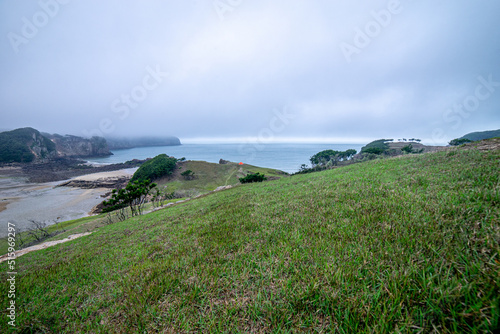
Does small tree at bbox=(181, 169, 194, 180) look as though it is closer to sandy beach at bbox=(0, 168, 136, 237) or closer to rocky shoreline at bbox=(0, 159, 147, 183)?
sandy beach at bbox=(0, 168, 136, 237)

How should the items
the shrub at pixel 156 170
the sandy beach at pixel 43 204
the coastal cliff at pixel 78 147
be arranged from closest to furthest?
the sandy beach at pixel 43 204, the shrub at pixel 156 170, the coastal cliff at pixel 78 147

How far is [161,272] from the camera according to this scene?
4.09 meters

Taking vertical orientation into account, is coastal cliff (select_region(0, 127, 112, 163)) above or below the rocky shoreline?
above

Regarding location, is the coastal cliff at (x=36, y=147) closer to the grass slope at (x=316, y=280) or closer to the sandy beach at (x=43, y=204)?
the sandy beach at (x=43, y=204)

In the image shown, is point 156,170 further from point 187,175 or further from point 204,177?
point 204,177

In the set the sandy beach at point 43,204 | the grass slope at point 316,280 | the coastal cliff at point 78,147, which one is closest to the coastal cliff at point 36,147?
the coastal cliff at point 78,147

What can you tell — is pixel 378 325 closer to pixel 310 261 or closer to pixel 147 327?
pixel 310 261

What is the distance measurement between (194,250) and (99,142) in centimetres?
25790

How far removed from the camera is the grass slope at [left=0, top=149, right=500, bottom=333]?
2.00 meters

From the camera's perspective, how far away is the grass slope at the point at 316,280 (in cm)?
200

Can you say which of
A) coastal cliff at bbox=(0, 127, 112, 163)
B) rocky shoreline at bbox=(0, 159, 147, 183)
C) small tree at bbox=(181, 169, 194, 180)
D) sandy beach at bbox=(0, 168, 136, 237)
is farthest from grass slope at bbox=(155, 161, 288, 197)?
coastal cliff at bbox=(0, 127, 112, 163)

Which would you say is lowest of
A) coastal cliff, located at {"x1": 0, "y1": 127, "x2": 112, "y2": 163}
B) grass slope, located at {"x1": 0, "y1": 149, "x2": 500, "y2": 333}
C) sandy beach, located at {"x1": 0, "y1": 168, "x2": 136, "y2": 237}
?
sandy beach, located at {"x1": 0, "y1": 168, "x2": 136, "y2": 237}

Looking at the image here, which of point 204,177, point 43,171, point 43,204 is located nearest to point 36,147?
point 43,171

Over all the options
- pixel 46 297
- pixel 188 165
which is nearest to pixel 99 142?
pixel 188 165
